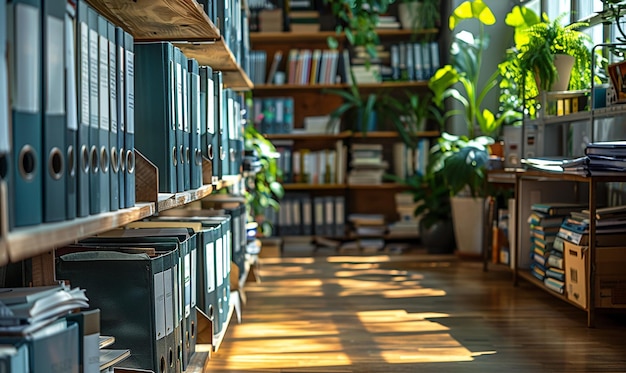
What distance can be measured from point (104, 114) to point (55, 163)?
249 millimetres

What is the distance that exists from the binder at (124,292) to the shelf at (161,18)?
2.03ft

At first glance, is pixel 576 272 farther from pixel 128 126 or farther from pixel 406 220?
pixel 406 220

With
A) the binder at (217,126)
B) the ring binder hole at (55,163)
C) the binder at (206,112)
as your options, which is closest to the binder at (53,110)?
the ring binder hole at (55,163)

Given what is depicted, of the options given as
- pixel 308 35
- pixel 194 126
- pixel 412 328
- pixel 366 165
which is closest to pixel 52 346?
pixel 194 126

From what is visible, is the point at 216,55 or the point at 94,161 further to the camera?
the point at 216,55

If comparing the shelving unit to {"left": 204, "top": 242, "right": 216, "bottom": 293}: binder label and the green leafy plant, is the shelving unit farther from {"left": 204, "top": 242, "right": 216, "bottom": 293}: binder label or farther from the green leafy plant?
{"left": 204, "top": 242, "right": 216, "bottom": 293}: binder label

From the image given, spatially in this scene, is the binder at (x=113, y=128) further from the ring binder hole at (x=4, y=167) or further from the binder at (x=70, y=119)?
the ring binder hole at (x=4, y=167)

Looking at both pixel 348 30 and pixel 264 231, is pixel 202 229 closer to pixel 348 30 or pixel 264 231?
pixel 264 231

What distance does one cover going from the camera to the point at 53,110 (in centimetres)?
117

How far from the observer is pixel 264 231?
5660mm

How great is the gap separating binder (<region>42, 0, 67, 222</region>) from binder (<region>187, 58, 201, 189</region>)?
3.62 ft

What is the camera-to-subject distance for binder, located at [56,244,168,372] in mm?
1856

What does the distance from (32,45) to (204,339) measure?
5.31 feet

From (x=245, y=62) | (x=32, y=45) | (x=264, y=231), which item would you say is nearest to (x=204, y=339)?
(x=32, y=45)
